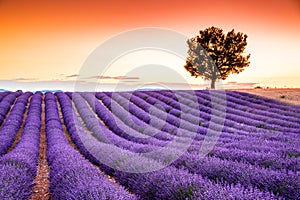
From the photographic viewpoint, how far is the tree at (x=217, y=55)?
29.5 m

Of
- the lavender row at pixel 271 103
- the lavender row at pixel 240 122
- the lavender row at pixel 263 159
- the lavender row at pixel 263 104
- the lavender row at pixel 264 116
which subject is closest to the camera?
the lavender row at pixel 263 159

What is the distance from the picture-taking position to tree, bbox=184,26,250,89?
29469 millimetres

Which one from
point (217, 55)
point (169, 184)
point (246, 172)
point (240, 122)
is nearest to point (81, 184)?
point (169, 184)

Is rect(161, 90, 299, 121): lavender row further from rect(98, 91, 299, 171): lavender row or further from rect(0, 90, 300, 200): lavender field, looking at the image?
rect(98, 91, 299, 171): lavender row

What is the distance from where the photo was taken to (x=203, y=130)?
35.4ft

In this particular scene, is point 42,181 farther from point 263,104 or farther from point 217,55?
point 217,55

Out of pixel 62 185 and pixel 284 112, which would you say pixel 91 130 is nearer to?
pixel 62 185

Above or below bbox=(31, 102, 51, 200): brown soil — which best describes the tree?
above

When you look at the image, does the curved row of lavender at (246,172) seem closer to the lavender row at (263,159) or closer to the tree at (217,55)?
the lavender row at (263,159)

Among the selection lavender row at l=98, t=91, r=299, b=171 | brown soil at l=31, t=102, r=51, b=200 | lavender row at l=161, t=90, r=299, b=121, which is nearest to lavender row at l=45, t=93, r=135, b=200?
brown soil at l=31, t=102, r=51, b=200

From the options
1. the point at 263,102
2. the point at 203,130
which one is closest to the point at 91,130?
the point at 203,130

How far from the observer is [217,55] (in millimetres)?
29781

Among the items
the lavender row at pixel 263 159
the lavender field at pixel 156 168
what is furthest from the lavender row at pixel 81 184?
the lavender row at pixel 263 159

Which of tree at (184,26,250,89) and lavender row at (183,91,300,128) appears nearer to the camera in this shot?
lavender row at (183,91,300,128)
